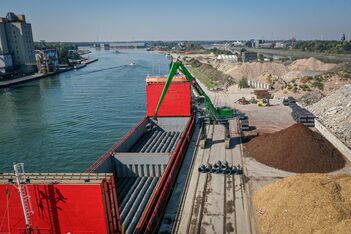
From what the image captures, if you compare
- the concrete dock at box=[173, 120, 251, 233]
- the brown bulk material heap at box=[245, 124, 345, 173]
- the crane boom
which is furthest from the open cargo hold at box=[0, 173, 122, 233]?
the crane boom

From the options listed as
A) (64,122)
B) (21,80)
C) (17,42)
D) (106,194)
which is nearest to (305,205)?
(106,194)

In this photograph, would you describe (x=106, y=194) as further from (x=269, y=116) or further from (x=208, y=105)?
(x=269, y=116)

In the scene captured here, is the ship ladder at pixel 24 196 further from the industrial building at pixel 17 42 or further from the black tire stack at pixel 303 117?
the industrial building at pixel 17 42

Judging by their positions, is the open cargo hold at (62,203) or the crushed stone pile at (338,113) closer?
the open cargo hold at (62,203)

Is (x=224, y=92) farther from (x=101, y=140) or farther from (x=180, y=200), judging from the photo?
(x=180, y=200)

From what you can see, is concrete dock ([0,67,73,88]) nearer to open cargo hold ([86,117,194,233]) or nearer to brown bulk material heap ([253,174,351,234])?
open cargo hold ([86,117,194,233])

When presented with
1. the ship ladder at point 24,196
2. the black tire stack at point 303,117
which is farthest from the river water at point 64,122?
the black tire stack at point 303,117

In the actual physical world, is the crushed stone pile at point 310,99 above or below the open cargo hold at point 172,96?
below
